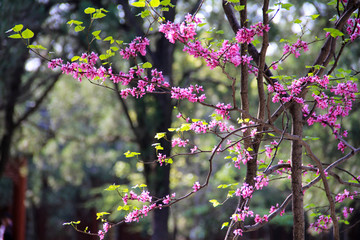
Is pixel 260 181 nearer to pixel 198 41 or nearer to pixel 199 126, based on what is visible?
pixel 199 126

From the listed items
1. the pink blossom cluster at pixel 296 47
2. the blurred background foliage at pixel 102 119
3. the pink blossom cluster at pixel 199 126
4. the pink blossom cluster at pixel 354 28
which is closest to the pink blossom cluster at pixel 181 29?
the blurred background foliage at pixel 102 119

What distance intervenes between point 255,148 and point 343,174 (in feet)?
10.1

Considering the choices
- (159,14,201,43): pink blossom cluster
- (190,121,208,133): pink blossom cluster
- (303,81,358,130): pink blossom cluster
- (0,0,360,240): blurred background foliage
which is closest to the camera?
(159,14,201,43): pink blossom cluster

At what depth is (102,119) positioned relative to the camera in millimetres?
9180

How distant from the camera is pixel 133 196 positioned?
6.17 ft

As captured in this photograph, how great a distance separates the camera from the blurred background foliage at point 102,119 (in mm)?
4941

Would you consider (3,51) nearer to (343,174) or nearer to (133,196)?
(133,196)

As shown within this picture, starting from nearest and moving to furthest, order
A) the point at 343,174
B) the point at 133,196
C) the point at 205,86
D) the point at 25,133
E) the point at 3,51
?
1. the point at 133,196
2. the point at 343,174
3. the point at 3,51
4. the point at 205,86
5. the point at 25,133

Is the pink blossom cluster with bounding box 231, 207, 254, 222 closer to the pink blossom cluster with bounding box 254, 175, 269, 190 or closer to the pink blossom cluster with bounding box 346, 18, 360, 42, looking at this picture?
the pink blossom cluster with bounding box 254, 175, 269, 190

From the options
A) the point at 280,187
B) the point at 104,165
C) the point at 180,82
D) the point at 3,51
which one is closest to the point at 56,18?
the point at 3,51

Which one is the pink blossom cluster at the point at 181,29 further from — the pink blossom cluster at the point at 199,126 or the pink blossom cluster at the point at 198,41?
the pink blossom cluster at the point at 199,126

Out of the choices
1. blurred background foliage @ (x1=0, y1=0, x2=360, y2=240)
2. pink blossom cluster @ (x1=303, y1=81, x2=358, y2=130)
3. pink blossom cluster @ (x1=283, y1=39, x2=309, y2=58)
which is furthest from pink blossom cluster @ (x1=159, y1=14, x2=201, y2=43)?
pink blossom cluster @ (x1=303, y1=81, x2=358, y2=130)

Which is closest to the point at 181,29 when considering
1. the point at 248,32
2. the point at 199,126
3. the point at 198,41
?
the point at 198,41

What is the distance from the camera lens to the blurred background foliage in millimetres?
4941
